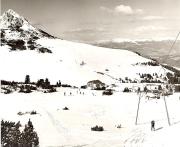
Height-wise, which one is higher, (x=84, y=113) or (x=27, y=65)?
(x=27, y=65)

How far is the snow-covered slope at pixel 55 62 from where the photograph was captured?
10525 cm

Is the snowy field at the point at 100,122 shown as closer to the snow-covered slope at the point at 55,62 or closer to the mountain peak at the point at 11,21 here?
the snow-covered slope at the point at 55,62

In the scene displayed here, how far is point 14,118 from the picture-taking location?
2970 centimetres

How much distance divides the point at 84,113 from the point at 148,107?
10.2 m

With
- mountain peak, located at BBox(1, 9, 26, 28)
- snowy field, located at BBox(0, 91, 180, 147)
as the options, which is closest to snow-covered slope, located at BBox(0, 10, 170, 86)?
mountain peak, located at BBox(1, 9, 26, 28)

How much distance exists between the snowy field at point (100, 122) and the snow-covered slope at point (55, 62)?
50190 millimetres

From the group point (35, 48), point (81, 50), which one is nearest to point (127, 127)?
point (35, 48)

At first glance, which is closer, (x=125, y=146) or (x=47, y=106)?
(x=125, y=146)

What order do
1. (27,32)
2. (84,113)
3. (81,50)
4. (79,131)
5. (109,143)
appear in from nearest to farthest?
(109,143)
(79,131)
(84,113)
(81,50)
(27,32)

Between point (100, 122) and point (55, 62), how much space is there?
90.9 metres

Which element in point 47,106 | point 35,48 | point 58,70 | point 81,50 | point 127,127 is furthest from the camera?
point 81,50

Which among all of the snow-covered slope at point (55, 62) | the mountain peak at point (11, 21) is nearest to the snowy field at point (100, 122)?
the snow-covered slope at point (55, 62)

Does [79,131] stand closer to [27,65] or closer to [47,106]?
[47,106]

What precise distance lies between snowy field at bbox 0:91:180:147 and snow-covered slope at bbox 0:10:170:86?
50190 millimetres
